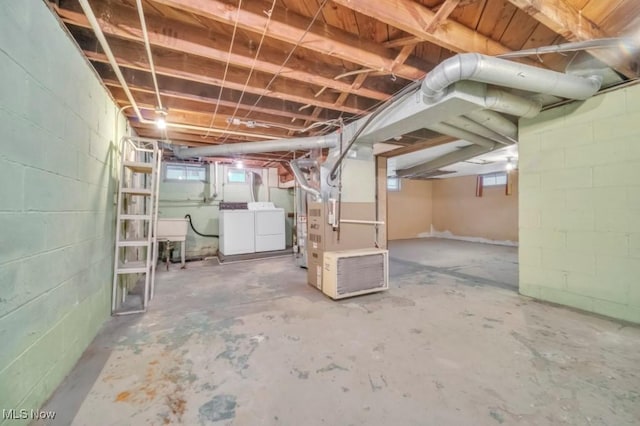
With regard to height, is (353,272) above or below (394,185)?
below

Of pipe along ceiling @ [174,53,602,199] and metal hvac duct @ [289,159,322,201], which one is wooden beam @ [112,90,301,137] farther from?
metal hvac duct @ [289,159,322,201]

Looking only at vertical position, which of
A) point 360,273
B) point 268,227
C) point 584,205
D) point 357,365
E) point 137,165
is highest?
point 137,165

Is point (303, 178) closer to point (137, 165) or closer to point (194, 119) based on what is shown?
point (194, 119)

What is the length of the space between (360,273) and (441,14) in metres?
2.46

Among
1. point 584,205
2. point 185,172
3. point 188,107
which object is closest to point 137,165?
point 188,107

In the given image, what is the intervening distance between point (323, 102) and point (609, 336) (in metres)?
3.35

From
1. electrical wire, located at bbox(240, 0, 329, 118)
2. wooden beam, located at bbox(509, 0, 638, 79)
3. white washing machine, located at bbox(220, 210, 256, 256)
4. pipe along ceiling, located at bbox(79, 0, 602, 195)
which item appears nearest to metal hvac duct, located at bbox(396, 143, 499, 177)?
pipe along ceiling, located at bbox(79, 0, 602, 195)

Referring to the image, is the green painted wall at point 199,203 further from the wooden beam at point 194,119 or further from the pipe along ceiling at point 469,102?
the pipe along ceiling at point 469,102

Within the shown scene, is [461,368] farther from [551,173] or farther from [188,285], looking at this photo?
[188,285]

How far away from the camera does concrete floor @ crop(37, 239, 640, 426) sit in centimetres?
128

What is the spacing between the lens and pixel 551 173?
2.75 m

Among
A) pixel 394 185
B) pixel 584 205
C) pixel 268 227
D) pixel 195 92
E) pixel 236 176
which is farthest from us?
pixel 394 185

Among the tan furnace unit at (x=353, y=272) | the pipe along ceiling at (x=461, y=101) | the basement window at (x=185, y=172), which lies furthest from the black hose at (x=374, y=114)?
the basement window at (x=185, y=172)

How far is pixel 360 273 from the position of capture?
3.02 metres
